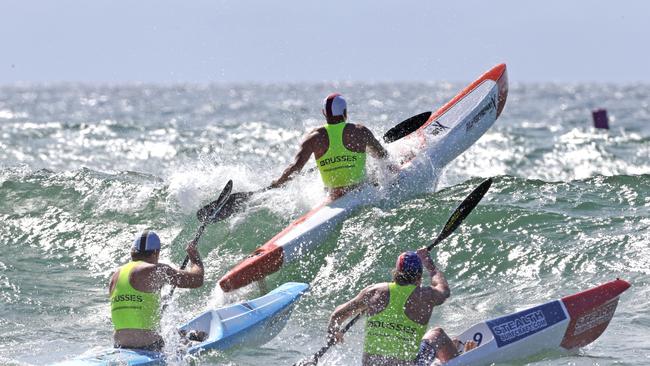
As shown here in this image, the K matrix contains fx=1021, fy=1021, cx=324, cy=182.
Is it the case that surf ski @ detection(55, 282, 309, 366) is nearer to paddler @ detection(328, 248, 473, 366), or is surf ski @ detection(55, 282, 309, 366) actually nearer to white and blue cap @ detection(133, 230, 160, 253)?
white and blue cap @ detection(133, 230, 160, 253)

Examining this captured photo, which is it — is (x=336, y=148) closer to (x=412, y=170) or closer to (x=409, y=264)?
(x=412, y=170)

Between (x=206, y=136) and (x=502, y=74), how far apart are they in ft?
65.7

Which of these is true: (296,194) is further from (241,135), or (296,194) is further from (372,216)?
(241,135)

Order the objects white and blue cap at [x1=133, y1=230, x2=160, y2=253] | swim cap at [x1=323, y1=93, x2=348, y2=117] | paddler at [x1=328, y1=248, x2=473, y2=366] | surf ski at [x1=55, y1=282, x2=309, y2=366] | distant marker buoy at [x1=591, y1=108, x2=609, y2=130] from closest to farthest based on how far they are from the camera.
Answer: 1. paddler at [x1=328, y1=248, x2=473, y2=366]
2. white and blue cap at [x1=133, y1=230, x2=160, y2=253]
3. surf ski at [x1=55, y1=282, x2=309, y2=366]
4. swim cap at [x1=323, y1=93, x2=348, y2=117]
5. distant marker buoy at [x1=591, y1=108, x2=609, y2=130]

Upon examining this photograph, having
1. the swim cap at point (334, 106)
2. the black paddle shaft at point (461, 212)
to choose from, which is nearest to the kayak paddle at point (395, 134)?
the swim cap at point (334, 106)

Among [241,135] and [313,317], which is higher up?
[241,135]

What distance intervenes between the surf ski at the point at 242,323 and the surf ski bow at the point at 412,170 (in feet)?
3.27

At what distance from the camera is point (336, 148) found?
470 inches

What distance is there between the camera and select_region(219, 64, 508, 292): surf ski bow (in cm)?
1089

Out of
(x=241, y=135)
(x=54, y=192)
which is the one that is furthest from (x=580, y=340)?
(x=241, y=135)

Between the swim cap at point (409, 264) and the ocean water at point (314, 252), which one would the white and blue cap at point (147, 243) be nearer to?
the ocean water at point (314, 252)

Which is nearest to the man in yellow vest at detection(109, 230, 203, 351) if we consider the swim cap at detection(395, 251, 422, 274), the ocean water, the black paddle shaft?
the ocean water

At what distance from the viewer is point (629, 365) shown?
8422mm

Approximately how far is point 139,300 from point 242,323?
1.37m
